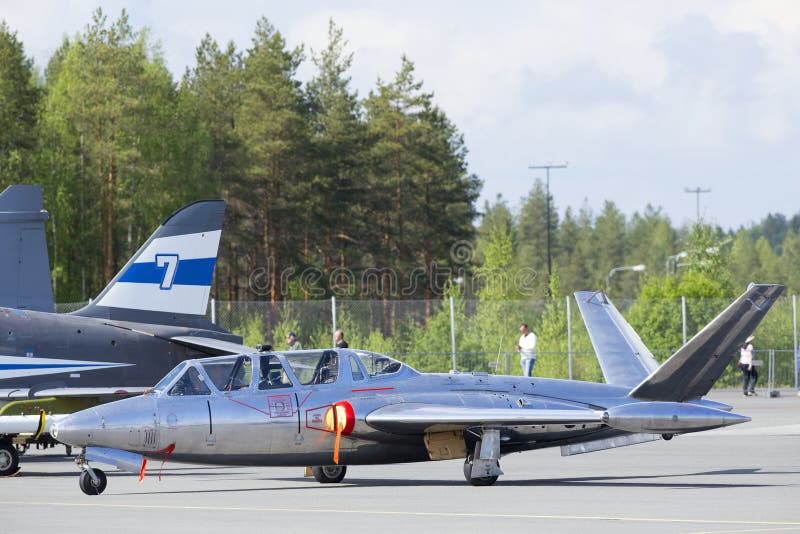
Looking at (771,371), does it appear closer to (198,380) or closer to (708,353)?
(708,353)

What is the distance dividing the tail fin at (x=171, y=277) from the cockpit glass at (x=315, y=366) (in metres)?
6.66

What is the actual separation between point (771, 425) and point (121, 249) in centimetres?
4772

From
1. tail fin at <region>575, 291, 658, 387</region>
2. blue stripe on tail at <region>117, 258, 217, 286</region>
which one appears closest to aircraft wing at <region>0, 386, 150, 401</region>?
blue stripe on tail at <region>117, 258, 217, 286</region>

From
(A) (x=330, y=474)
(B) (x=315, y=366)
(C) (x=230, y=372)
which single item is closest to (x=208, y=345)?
(A) (x=330, y=474)

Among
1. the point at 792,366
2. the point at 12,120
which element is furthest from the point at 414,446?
the point at 12,120

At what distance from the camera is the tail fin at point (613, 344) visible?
1920cm

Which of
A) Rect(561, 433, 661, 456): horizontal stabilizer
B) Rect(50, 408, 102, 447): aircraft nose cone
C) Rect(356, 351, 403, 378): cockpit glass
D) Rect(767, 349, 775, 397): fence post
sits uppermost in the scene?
Rect(356, 351, 403, 378): cockpit glass

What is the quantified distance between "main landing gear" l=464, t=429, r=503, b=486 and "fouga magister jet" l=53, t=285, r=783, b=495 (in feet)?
0.06

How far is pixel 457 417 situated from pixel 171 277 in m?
8.76

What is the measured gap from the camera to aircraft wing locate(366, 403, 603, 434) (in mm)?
16312

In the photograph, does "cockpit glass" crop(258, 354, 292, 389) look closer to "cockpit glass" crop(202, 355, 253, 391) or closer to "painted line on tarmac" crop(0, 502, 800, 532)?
"cockpit glass" crop(202, 355, 253, 391)

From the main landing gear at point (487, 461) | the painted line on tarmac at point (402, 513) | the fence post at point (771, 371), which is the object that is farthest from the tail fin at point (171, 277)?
the fence post at point (771, 371)

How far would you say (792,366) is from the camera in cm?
4653

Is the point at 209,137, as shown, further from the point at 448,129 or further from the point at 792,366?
the point at 792,366
